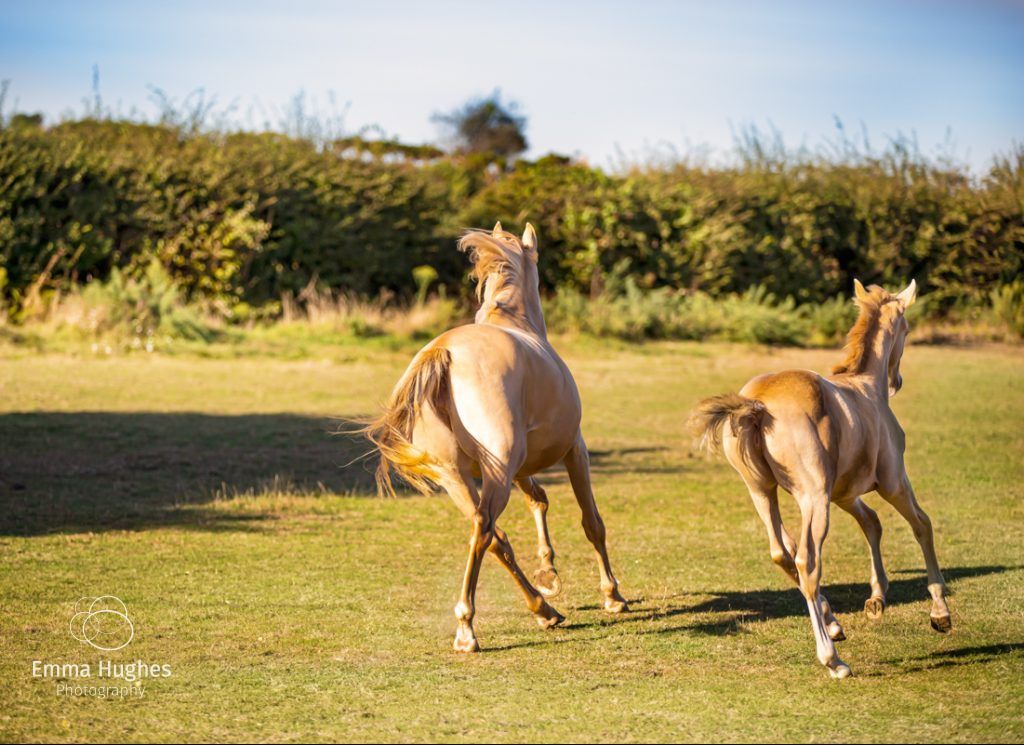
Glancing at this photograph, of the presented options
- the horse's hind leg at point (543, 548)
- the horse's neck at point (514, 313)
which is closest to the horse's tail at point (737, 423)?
the horse's hind leg at point (543, 548)

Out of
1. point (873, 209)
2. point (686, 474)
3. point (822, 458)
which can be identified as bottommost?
point (686, 474)

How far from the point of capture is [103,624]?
6.30m

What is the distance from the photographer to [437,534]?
9.07 metres

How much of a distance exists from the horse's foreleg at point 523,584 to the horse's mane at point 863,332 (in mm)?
2212

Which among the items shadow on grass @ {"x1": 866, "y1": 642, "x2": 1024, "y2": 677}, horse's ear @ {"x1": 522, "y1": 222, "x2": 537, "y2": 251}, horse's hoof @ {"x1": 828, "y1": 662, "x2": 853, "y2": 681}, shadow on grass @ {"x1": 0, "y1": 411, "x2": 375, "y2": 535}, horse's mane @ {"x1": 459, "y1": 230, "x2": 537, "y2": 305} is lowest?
shadow on grass @ {"x1": 0, "y1": 411, "x2": 375, "y2": 535}

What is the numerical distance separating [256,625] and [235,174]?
51.3ft

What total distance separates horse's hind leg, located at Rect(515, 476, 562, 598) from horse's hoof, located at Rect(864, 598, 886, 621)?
180 cm

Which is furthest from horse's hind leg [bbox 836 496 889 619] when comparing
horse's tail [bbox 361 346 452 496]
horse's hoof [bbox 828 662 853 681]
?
horse's tail [bbox 361 346 452 496]

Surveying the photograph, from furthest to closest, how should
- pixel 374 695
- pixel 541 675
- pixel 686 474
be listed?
pixel 686 474 → pixel 541 675 → pixel 374 695

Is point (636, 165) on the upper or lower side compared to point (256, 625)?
upper

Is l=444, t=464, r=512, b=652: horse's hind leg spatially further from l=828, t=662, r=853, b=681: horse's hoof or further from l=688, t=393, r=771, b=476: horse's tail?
l=828, t=662, r=853, b=681: horse's hoof

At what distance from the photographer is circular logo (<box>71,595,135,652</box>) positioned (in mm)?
5969

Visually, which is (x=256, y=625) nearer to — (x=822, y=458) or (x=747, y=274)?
(x=822, y=458)

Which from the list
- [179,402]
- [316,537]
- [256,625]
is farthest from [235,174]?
[256,625]
